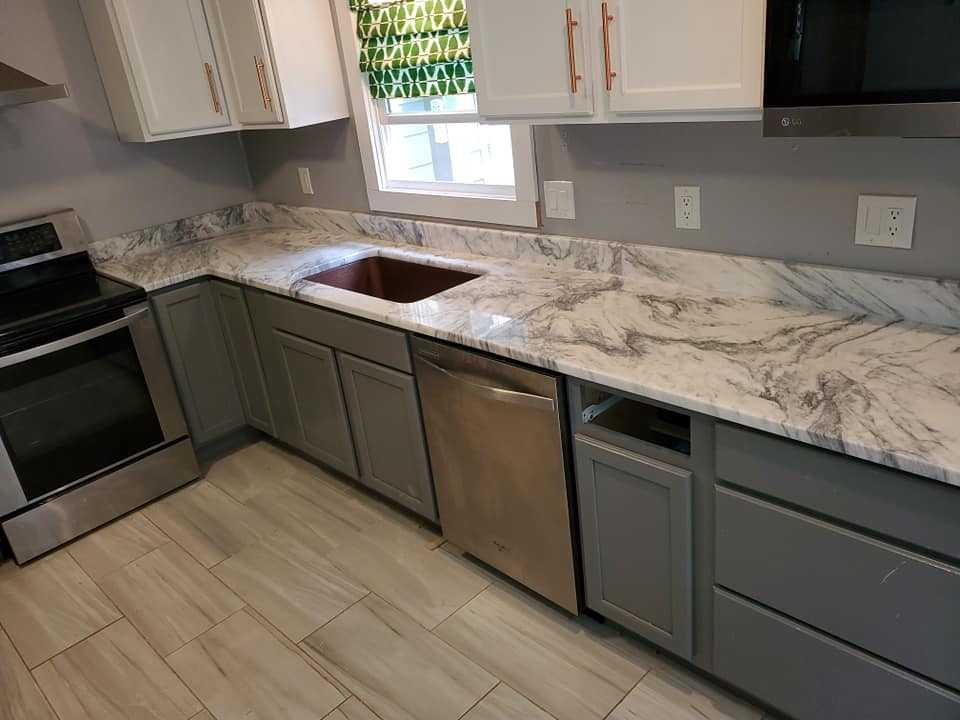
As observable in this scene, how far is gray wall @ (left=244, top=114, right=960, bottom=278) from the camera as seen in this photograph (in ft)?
5.47

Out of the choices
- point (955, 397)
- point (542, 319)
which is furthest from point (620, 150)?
point (955, 397)

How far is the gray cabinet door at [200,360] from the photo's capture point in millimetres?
2992

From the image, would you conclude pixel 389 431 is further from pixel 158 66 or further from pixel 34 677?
pixel 158 66

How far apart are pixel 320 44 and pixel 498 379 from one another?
1.71 metres

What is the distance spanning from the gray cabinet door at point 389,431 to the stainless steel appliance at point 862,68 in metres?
1.33

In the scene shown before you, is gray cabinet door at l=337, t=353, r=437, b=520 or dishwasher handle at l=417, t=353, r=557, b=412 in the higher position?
dishwasher handle at l=417, t=353, r=557, b=412

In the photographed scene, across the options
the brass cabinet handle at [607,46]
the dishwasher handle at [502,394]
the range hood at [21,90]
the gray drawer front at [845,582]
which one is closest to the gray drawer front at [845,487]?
the gray drawer front at [845,582]

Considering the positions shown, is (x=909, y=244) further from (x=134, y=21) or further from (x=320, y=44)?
(x=134, y=21)

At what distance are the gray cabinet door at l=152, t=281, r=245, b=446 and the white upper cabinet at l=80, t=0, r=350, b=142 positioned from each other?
0.67m

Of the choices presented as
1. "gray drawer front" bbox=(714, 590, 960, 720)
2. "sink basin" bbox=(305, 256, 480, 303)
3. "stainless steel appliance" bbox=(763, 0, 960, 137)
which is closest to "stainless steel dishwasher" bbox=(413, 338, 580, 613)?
Result: "gray drawer front" bbox=(714, 590, 960, 720)

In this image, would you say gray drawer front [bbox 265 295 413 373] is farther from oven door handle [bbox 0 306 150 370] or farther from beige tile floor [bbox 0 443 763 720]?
beige tile floor [bbox 0 443 763 720]

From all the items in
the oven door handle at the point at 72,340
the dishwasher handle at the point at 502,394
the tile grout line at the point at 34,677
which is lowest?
the tile grout line at the point at 34,677

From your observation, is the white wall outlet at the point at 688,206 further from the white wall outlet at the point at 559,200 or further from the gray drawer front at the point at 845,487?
the gray drawer front at the point at 845,487

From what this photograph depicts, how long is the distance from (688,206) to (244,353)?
1.92 m
